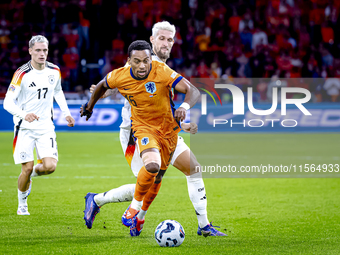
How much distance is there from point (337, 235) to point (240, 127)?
39.3 ft

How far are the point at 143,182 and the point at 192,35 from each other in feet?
53.4

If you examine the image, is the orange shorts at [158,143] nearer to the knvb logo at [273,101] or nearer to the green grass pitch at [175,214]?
the green grass pitch at [175,214]

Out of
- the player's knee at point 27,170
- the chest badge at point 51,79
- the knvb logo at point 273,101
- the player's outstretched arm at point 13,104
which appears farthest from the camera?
the knvb logo at point 273,101

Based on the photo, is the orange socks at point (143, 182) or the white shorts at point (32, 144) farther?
the white shorts at point (32, 144)

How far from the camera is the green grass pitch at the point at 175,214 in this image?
4.91 metres

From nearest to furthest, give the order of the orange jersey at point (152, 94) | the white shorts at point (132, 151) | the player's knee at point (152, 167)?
the player's knee at point (152, 167), the orange jersey at point (152, 94), the white shorts at point (132, 151)

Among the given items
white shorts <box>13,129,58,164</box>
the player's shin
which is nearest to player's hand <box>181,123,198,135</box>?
the player's shin

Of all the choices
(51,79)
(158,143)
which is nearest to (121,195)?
(158,143)

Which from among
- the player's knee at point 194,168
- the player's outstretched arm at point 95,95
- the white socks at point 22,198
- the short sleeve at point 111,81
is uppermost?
the short sleeve at point 111,81

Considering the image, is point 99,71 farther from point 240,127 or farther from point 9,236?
point 9,236

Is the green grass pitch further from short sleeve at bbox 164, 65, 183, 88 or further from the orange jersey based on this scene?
short sleeve at bbox 164, 65, 183, 88

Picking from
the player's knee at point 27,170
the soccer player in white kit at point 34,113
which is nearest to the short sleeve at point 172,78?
the soccer player in white kit at point 34,113

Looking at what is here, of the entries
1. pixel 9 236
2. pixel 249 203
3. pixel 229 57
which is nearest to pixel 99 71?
pixel 229 57

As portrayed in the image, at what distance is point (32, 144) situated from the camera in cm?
655
